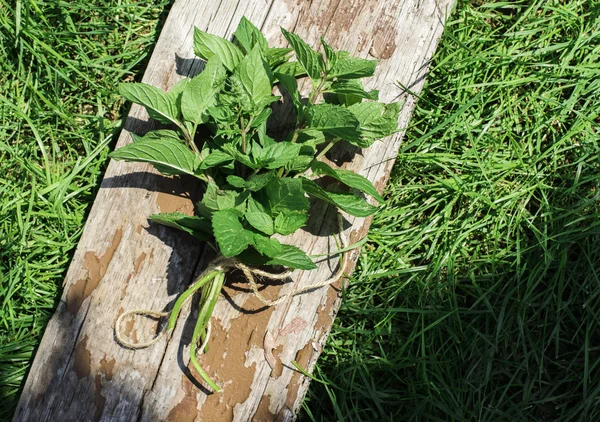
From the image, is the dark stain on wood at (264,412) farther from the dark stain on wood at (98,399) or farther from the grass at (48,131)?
the grass at (48,131)

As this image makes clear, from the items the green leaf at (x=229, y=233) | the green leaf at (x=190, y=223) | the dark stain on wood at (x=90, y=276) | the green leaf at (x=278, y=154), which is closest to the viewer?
the green leaf at (x=229, y=233)

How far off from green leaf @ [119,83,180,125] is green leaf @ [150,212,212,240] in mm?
290

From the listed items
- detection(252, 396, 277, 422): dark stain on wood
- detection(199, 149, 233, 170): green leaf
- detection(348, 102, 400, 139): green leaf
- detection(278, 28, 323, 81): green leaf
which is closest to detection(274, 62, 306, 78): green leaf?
detection(278, 28, 323, 81): green leaf

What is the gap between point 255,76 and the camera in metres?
1.91

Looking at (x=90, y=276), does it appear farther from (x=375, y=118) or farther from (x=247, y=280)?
(x=375, y=118)

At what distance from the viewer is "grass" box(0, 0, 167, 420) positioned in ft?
7.56

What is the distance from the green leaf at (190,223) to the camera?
1984 millimetres

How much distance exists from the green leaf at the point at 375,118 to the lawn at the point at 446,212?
1.23 ft

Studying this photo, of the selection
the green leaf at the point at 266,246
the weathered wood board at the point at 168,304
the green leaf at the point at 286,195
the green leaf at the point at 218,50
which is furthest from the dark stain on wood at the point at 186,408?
the green leaf at the point at 218,50

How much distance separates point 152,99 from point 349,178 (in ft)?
2.13

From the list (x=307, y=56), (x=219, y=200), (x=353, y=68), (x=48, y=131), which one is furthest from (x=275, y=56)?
(x=48, y=131)

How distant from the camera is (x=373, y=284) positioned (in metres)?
2.40

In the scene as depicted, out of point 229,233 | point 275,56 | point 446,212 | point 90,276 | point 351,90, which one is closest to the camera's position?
point 229,233

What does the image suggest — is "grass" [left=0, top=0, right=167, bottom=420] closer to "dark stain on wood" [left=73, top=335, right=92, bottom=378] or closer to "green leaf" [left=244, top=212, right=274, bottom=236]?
"dark stain on wood" [left=73, top=335, right=92, bottom=378]
